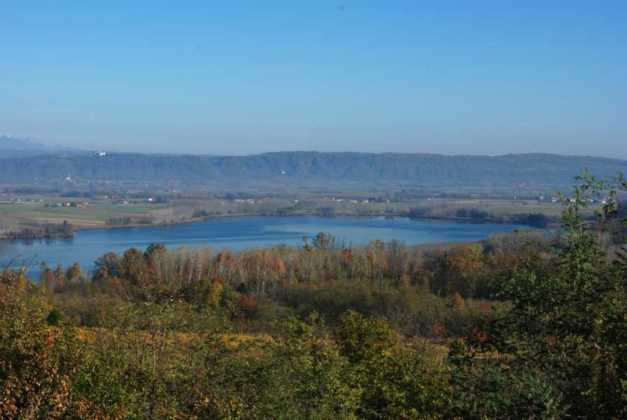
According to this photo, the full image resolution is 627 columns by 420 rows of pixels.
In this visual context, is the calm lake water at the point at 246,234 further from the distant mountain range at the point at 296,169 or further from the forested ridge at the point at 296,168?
the forested ridge at the point at 296,168

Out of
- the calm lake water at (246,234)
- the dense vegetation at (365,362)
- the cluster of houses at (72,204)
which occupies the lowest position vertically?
the calm lake water at (246,234)

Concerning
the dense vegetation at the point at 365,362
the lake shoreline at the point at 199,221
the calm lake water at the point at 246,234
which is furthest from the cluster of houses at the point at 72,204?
the dense vegetation at the point at 365,362

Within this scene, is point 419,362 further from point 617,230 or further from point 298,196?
point 298,196

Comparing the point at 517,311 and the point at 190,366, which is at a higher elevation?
the point at 517,311

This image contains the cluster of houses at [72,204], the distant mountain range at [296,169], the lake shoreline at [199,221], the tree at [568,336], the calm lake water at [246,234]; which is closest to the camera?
the tree at [568,336]

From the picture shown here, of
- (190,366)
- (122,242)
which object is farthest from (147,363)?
(122,242)

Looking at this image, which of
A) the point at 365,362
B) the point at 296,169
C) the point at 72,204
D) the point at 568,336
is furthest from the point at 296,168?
the point at 568,336

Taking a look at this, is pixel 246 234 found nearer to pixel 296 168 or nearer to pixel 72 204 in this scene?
pixel 72 204
